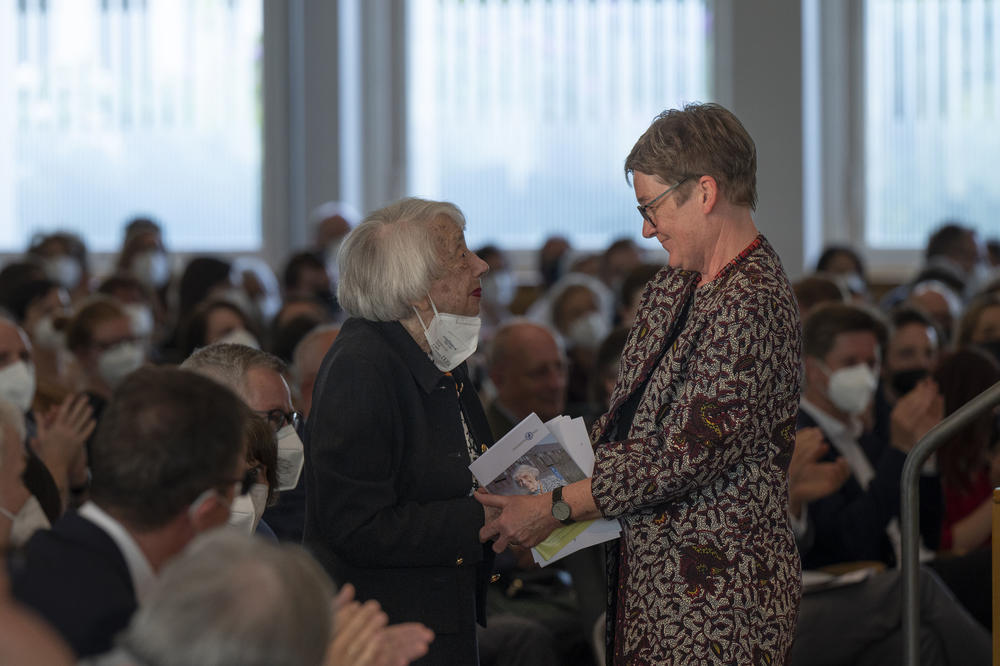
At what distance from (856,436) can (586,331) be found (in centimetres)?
286

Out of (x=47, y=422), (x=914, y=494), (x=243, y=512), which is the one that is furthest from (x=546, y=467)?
(x=47, y=422)

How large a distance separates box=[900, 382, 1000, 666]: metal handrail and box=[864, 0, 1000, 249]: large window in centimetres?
918

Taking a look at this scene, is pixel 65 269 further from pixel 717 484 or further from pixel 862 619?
pixel 717 484

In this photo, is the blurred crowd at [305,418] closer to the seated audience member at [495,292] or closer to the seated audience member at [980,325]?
the seated audience member at [980,325]

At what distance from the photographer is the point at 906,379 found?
5492 mm

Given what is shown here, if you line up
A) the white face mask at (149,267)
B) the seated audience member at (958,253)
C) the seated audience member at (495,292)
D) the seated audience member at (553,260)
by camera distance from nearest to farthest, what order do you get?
the seated audience member at (495,292) → the seated audience member at (958,253) → the white face mask at (149,267) → the seated audience member at (553,260)

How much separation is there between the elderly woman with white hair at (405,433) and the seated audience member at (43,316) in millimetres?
3439

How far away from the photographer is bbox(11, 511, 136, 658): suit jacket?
1801 millimetres

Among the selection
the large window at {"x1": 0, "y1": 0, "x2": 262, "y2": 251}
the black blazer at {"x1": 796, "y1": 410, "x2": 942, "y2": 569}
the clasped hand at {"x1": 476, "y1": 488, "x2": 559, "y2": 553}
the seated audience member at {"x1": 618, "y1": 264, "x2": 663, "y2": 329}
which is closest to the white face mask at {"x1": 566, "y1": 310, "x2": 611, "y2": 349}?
the seated audience member at {"x1": 618, "y1": 264, "x2": 663, "y2": 329}

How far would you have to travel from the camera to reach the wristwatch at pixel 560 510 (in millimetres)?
2688

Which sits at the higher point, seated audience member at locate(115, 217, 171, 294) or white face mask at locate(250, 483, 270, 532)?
seated audience member at locate(115, 217, 171, 294)

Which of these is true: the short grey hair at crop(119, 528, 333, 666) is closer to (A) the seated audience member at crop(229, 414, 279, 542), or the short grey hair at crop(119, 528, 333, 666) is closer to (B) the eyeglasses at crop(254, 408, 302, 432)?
(A) the seated audience member at crop(229, 414, 279, 542)

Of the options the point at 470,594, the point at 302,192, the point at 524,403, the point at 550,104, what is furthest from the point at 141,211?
the point at 470,594

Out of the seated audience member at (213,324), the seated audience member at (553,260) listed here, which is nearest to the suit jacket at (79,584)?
the seated audience member at (213,324)
